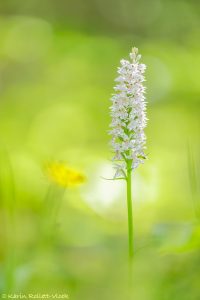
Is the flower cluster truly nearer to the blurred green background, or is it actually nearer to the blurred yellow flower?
the blurred green background

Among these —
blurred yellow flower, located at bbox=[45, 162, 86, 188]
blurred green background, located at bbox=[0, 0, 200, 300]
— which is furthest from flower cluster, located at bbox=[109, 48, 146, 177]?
blurred yellow flower, located at bbox=[45, 162, 86, 188]

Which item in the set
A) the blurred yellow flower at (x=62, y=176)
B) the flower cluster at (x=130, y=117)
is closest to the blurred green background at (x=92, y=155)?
the blurred yellow flower at (x=62, y=176)

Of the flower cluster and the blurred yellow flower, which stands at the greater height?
the flower cluster

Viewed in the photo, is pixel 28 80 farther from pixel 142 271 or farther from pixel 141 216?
pixel 142 271

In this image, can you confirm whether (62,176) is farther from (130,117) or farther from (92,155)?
(92,155)

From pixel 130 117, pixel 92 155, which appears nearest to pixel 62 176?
pixel 130 117

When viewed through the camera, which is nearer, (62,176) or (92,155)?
(62,176)

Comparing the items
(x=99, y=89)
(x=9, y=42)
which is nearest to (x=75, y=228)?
(x=99, y=89)
